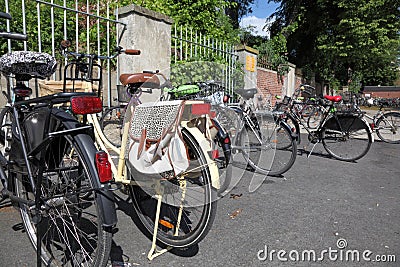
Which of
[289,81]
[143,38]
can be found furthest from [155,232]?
[289,81]

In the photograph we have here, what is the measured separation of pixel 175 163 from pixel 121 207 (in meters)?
1.27

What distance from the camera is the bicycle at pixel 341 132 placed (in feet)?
16.4

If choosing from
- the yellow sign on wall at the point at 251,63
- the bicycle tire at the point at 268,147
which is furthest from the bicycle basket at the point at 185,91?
the yellow sign on wall at the point at 251,63

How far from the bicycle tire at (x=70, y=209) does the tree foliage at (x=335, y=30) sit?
18.0m

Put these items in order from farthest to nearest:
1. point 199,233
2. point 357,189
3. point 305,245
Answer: point 357,189
point 305,245
point 199,233

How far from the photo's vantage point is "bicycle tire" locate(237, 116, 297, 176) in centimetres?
345

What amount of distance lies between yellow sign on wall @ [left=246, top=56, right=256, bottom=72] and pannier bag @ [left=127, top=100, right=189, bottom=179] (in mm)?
6424

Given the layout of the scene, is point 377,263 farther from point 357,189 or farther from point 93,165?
point 93,165

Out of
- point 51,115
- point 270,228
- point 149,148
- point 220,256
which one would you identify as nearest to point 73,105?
point 51,115

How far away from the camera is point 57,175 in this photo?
1925 mm

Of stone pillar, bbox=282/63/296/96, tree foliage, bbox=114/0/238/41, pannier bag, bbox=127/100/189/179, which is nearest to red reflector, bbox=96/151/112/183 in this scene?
pannier bag, bbox=127/100/189/179

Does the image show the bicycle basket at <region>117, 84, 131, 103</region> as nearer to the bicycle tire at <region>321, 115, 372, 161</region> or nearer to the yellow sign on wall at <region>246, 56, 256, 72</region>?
the bicycle tire at <region>321, 115, 372, 161</region>

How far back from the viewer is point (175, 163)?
1910 millimetres

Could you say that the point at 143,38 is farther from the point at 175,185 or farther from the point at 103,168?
the point at 103,168
